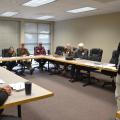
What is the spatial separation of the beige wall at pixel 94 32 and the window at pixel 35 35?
2.55 ft

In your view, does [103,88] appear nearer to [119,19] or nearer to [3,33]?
[119,19]

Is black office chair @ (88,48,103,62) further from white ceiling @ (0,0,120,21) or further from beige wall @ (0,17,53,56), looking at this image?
beige wall @ (0,17,53,56)

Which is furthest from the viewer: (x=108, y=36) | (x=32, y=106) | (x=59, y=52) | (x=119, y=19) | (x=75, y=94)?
(x=59, y=52)

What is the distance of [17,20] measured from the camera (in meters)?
9.09

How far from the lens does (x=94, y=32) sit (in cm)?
777

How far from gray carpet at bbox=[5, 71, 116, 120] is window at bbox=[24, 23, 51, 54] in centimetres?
525

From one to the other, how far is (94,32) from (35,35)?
3538 mm

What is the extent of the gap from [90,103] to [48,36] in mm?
7052

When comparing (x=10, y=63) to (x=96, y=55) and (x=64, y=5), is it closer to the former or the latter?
(x=64, y=5)

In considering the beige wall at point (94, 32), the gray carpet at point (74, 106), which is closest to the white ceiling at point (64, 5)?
the beige wall at point (94, 32)

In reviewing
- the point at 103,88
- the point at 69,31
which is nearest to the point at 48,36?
the point at 69,31

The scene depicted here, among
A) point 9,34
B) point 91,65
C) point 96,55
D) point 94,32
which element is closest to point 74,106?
point 91,65

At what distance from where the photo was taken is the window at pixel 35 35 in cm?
962

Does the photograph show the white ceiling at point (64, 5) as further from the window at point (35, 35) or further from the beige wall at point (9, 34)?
the window at point (35, 35)
